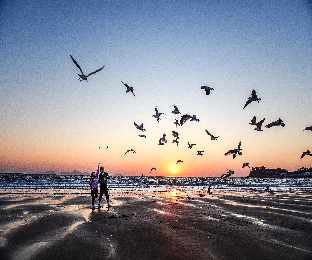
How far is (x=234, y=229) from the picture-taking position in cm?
788

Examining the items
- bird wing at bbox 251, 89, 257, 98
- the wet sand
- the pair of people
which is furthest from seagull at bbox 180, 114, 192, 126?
the wet sand

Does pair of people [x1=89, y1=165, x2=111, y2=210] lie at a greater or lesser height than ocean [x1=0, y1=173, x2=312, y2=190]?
greater

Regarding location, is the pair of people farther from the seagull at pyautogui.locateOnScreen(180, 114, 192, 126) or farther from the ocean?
the ocean

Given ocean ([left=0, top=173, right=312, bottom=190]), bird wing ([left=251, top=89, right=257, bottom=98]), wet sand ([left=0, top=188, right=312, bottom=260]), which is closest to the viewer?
wet sand ([left=0, top=188, right=312, bottom=260])

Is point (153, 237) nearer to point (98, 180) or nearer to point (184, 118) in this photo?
point (98, 180)

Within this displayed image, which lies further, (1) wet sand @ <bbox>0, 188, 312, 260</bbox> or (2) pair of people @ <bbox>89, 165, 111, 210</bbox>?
(2) pair of people @ <bbox>89, 165, 111, 210</bbox>

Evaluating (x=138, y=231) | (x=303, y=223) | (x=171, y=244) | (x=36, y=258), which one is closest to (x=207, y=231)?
(x=171, y=244)

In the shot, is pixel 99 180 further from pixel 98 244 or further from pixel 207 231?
pixel 207 231

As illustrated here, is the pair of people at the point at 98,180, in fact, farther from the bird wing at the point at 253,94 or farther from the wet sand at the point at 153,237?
the bird wing at the point at 253,94

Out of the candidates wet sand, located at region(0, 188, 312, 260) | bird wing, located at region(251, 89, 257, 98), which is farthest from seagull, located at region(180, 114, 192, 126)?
wet sand, located at region(0, 188, 312, 260)

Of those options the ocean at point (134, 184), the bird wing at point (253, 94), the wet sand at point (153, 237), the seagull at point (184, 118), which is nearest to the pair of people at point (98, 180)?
the wet sand at point (153, 237)

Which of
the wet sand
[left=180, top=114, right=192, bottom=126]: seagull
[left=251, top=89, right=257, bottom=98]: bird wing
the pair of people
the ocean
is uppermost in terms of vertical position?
[left=251, top=89, right=257, bottom=98]: bird wing

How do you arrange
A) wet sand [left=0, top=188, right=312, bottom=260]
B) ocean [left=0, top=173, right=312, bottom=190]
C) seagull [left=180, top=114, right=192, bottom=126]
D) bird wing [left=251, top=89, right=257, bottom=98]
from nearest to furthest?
wet sand [left=0, top=188, right=312, bottom=260] → bird wing [left=251, top=89, right=257, bottom=98] → seagull [left=180, top=114, right=192, bottom=126] → ocean [left=0, top=173, right=312, bottom=190]

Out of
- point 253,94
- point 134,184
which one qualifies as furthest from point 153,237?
point 134,184
